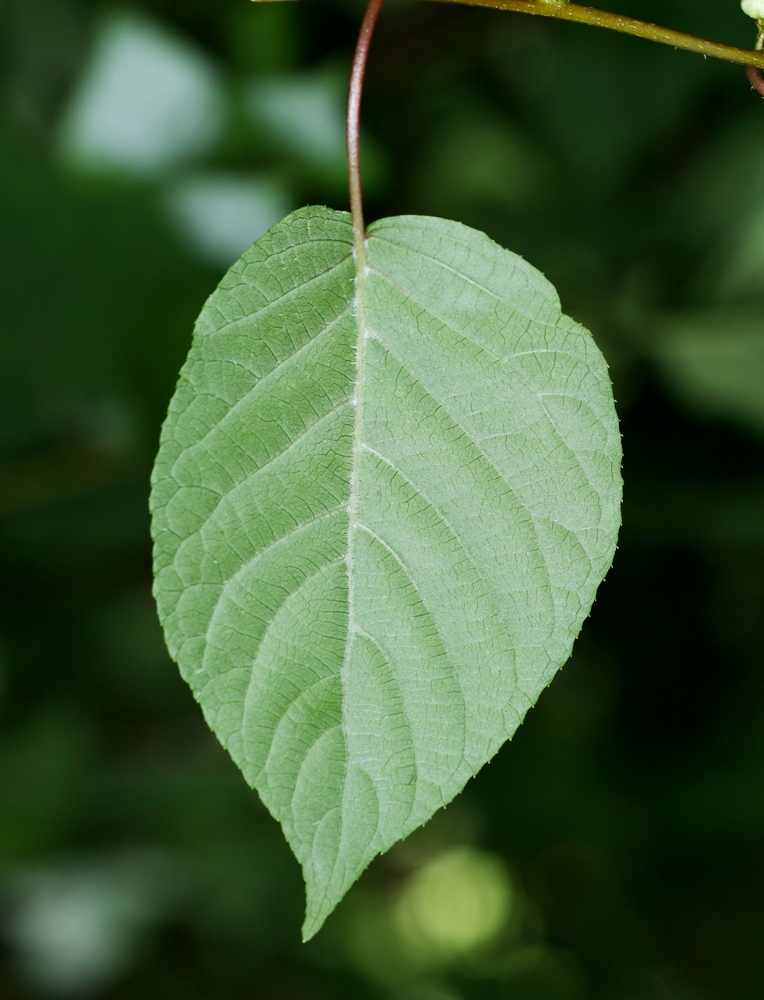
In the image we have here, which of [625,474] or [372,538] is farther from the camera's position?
[625,474]

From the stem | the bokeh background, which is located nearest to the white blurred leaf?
the bokeh background

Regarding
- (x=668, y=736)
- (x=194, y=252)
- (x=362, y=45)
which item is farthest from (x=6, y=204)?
(x=668, y=736)

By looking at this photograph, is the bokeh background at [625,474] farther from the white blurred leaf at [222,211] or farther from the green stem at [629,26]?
the green stem at [629,26]

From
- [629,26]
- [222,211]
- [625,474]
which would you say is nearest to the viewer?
[629,26]

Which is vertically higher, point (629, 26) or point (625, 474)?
point (629, 26)

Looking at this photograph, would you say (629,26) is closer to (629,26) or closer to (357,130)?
(629,26)

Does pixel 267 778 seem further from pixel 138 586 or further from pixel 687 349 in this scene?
pixel 138 586

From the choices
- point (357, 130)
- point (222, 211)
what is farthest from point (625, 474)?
point (357, 130)
